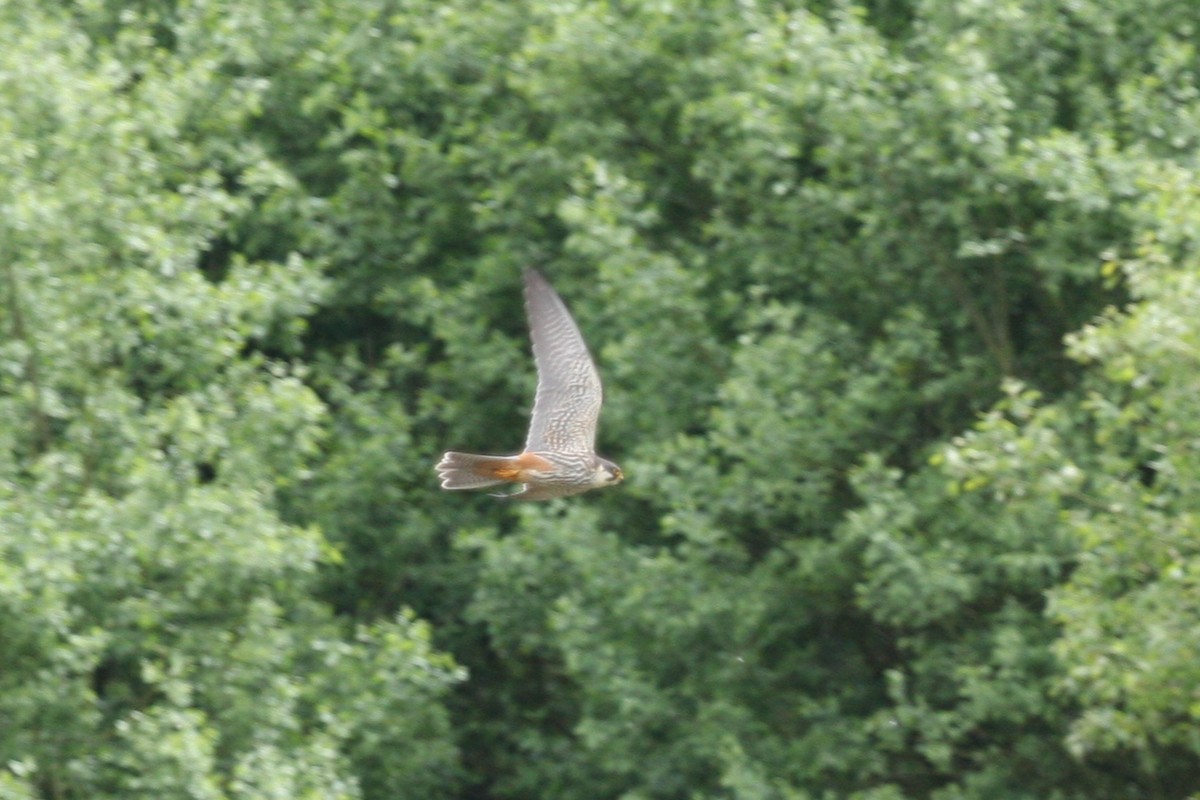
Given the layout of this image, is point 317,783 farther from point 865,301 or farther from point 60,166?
point 865,301

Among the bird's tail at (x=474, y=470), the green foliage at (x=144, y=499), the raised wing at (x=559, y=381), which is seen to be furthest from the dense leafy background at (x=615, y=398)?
the bird's tail at (x=474, y=470)

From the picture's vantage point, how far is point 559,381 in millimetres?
9148

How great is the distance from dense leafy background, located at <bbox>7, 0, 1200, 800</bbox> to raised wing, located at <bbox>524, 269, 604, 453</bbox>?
1669mm

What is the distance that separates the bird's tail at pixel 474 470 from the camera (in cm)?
805

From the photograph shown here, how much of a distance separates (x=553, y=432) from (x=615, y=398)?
2.61 metres

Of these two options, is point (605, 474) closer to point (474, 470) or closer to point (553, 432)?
point (553, 432)

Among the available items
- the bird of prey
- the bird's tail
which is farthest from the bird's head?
the bird's tail

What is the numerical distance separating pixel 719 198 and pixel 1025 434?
9.66ft

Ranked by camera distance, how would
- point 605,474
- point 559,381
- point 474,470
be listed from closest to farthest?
1. point 474,470
2. point 605,474
3. point 559,381

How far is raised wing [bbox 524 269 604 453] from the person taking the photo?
8.85 m

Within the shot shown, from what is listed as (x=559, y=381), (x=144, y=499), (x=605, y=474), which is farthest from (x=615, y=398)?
(x=144, y=499)

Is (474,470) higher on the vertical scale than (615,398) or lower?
higher

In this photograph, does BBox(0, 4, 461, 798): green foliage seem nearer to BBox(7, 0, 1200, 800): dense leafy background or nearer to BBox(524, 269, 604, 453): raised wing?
BBox(7, 0, 1200, 800): dense leafy background

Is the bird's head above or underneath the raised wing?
underneath
